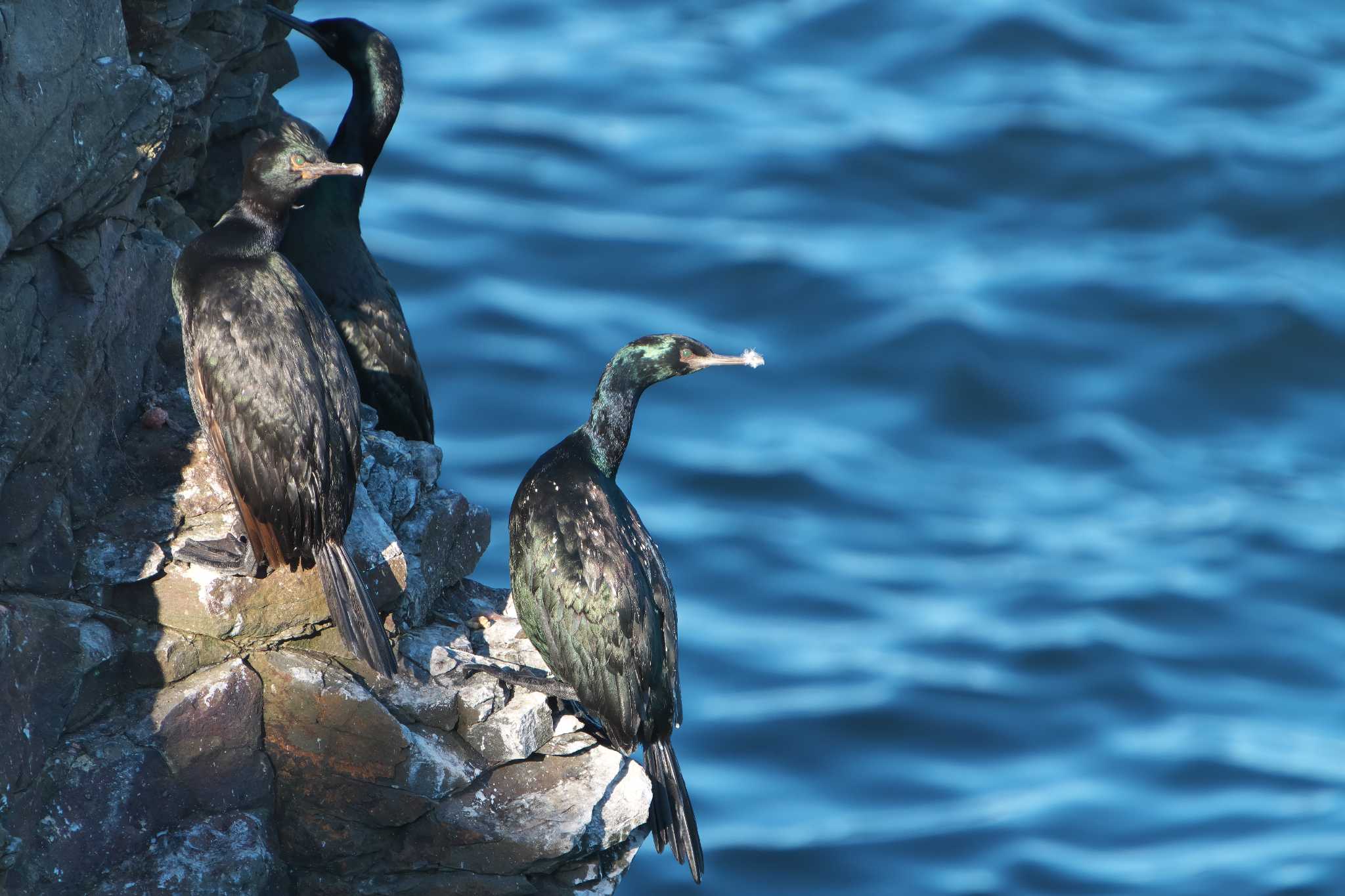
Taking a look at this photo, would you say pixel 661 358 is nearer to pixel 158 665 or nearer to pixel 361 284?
pixel 361 284

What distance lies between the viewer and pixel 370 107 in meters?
7.32

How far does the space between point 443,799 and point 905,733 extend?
25.8 ft

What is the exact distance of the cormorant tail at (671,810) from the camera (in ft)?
19.4

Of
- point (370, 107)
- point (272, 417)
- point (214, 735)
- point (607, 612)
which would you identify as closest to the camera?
point (214, 735)

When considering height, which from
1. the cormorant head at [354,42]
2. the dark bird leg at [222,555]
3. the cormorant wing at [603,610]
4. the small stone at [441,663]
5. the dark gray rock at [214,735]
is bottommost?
the dark gray rock at [214,735]

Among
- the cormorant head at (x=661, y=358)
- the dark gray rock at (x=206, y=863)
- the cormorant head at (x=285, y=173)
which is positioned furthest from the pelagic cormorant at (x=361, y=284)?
the dark gray rock at (x=206, y=863)

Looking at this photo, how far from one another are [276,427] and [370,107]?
2.22 meters

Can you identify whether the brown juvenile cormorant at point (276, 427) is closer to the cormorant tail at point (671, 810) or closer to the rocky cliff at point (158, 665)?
the rocky cliff at point (158, 665)

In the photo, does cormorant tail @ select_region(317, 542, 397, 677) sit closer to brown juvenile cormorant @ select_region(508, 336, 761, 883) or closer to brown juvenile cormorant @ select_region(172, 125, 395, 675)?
brown juvenile cormorant @ select_region(172, 125, 395, 675)

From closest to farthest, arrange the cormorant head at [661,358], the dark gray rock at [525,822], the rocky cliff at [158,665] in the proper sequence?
the rocky cliff at [158,665] → the dark gray rock at [525,822] → the cormorant head at [661,358]

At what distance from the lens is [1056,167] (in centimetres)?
1864

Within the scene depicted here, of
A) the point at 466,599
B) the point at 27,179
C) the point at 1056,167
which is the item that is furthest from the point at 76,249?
the point at 1056,167

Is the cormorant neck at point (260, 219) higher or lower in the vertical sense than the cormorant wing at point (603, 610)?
higher

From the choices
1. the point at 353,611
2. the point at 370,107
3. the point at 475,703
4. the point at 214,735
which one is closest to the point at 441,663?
the point at 475,703
